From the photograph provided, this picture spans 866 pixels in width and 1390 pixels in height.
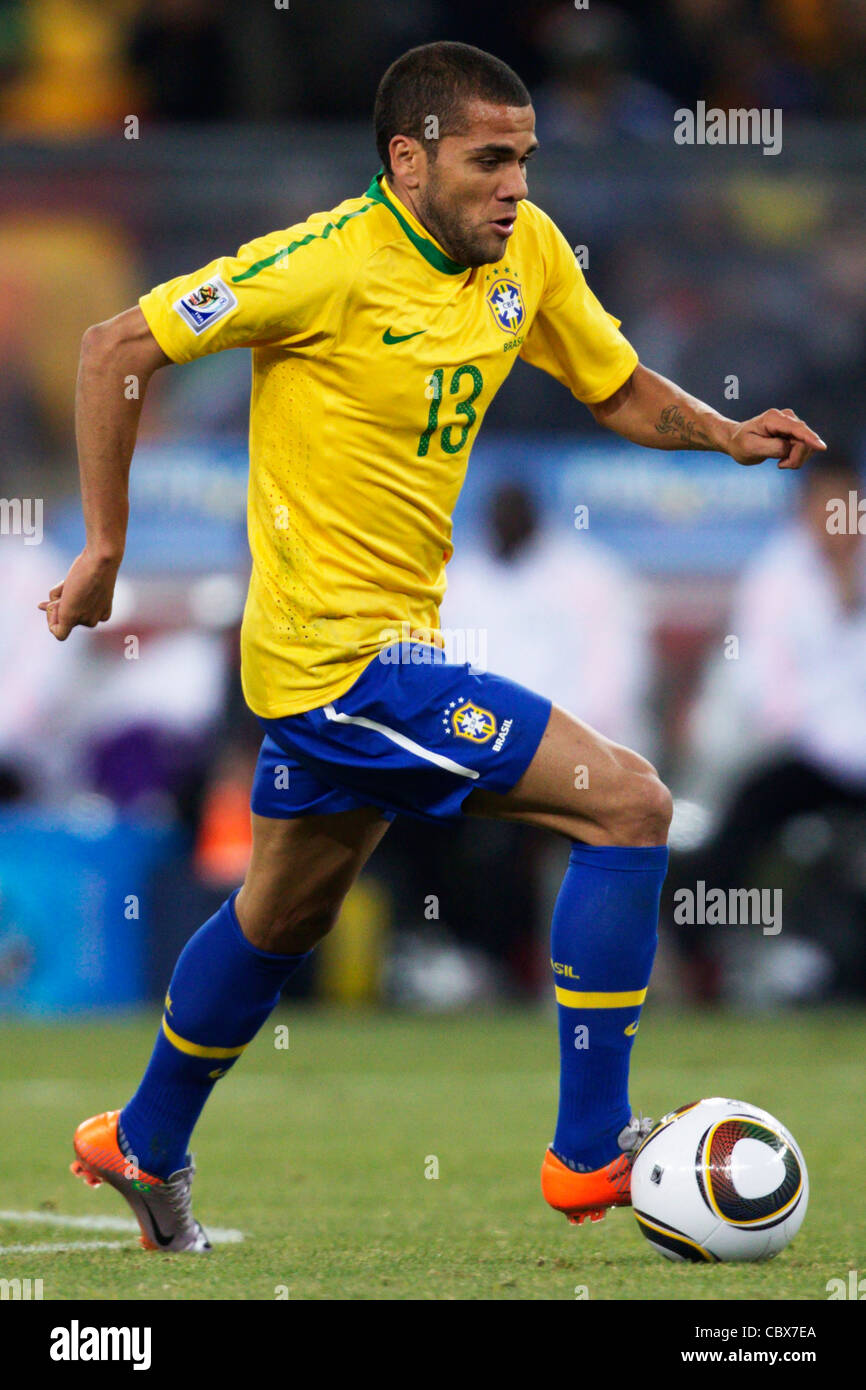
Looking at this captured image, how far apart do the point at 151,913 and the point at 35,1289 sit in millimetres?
5214

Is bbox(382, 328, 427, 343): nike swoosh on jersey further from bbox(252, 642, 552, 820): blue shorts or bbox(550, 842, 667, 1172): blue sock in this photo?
bbox(550, 842, 667, 1172): blue sock

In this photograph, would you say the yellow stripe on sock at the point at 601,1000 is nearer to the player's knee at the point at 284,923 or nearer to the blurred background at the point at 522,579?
the player's knee at the point at 284,923

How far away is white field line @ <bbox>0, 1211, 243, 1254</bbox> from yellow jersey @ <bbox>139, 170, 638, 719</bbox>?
1.17 m

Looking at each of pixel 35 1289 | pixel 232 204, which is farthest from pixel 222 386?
pixel 35 1289

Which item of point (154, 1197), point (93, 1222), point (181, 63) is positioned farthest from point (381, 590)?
point (181, 63)

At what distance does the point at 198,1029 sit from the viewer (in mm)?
4391

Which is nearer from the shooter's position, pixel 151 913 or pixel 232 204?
pixel 151 913

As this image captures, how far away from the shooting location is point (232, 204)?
33.5 feet

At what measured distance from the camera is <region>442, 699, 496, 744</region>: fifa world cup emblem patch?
3.94 meters

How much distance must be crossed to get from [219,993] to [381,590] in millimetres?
911

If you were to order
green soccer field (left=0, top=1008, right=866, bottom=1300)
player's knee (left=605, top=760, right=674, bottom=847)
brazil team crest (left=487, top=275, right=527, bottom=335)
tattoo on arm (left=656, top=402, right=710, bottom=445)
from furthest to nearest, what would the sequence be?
tattoo on arm (left=656, top=402, right=710, bottom=445) < brazil team crest (left=487, top=275, right=527, bottom=335) < player's knee (left=605, top=760, right=674, bottom=847) < green soccer field (left=0, top=1008, right=866, bottom=1300)

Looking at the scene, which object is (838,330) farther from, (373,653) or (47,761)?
(373,653)

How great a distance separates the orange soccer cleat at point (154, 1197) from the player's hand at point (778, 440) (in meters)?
1.89

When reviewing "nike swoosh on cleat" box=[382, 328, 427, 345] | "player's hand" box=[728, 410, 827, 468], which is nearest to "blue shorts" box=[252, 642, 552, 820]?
"nike swoosh on cleat" box=[382, 328, 427, 345]
